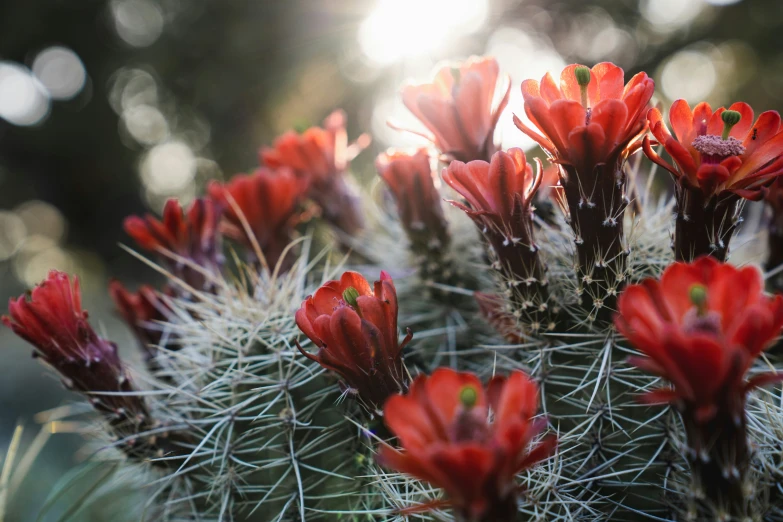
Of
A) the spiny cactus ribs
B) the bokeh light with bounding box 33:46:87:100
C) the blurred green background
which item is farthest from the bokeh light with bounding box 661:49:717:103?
the bokeh light with bounding box 33:46:87:100

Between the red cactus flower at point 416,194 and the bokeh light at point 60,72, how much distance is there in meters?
4.04

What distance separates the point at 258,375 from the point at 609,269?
24.3 inches

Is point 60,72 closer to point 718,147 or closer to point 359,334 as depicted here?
point 359,334

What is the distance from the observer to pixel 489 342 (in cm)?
109

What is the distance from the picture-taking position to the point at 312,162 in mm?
1346

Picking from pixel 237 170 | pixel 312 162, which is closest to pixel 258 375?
pixel 312 162

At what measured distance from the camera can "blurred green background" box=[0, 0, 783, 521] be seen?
3.58 meters

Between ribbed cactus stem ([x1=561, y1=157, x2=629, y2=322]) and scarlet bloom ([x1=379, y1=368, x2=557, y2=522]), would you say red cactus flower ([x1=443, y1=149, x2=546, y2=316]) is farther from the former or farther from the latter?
scarlet bloom ([x1=379, y1=368, x2=557, y2=522])

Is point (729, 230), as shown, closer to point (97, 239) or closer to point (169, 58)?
point (169, 58)

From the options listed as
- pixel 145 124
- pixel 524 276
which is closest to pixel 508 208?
pixel 524 276

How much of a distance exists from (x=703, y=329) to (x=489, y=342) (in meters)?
0.57

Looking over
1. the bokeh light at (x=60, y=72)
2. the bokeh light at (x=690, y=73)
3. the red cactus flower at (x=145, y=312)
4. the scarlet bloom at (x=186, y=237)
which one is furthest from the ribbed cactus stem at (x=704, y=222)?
the bokeh light at (x=60, y=72)

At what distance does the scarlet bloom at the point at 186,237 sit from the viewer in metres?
1.19

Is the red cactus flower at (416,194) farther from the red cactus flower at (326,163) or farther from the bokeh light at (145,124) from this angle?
the bokeh light at (145,124)
